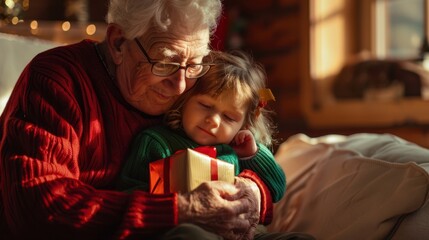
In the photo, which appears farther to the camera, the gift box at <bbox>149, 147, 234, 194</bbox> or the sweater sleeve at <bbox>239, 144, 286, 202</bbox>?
the sweater sleeve at <bbox>239, 144, 286, 202</bbox>

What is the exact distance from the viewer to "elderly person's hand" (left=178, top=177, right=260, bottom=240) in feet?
4.69

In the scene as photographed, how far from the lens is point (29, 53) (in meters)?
2.14

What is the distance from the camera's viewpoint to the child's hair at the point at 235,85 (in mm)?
1700

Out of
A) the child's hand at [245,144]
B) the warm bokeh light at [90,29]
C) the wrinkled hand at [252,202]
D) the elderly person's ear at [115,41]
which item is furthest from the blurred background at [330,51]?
the wrinkled hand at [252,202]

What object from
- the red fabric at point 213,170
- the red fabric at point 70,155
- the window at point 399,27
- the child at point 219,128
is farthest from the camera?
the window at point 399,27

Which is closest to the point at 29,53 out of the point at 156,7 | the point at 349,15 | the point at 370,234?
the point at 156,7

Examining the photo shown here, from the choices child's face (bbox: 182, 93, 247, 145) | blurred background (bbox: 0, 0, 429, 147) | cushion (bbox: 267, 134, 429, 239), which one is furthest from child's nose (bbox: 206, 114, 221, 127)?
blurred background (bbox: 0, 0, 429, 147)

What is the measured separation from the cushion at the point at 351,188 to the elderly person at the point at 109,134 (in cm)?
26

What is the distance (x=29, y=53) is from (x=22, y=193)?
83cm

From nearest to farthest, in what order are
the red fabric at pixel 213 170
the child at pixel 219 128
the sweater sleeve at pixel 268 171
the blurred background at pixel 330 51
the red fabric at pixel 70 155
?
1. the red fabric at pixel 70 155
2. the red fabric at pixel 213 170
3. the child at pixel 219 128
4. the sweater sleeve at pixel 268 171
5. the blurred background at pixel 330 51

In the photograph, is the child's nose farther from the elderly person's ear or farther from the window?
the window

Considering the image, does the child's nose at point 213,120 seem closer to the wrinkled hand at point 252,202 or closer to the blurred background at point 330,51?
the wrinkled hand at point 252,202

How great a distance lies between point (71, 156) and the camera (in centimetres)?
152

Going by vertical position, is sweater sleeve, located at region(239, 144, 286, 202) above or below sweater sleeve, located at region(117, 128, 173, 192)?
below
